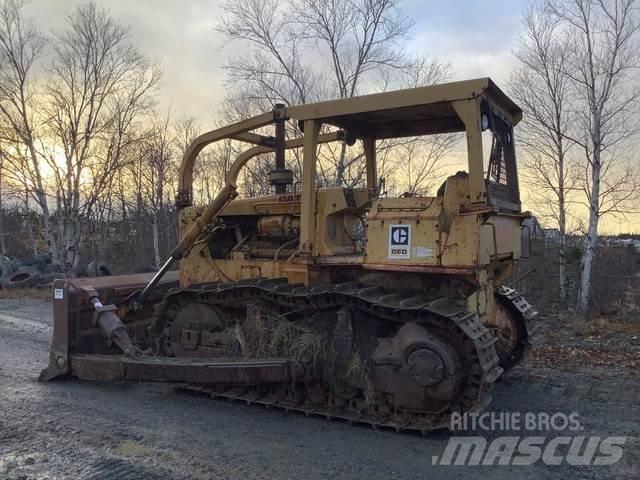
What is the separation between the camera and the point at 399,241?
4.70 meters

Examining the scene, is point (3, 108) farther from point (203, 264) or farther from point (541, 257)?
point (541, 257)

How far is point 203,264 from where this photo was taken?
255 inches

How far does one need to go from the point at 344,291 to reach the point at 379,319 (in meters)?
0.43

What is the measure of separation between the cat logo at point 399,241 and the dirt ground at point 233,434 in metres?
1.52

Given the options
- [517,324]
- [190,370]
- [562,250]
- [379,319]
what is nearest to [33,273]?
[190,370]

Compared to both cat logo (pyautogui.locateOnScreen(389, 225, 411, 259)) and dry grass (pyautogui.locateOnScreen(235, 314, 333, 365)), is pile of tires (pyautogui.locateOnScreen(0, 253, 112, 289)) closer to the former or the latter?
dry grass (pyautogui.locateOnScreen(235, 314, 333, 365))

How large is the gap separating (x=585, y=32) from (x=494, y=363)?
1103 cm

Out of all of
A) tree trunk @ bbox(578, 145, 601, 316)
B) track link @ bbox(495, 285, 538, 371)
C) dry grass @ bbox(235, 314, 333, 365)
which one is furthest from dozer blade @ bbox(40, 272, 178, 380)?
tree trunk @ bbox(578, 145, 601, 316)

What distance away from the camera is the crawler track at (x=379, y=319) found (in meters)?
4.32

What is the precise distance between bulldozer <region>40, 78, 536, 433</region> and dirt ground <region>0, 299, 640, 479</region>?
10.5 inches

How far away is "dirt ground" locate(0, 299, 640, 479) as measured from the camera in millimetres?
3887

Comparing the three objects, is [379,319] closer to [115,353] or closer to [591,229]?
[115,353]

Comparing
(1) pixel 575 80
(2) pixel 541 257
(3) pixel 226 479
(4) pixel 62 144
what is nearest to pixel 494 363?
(3) pixel 226 479

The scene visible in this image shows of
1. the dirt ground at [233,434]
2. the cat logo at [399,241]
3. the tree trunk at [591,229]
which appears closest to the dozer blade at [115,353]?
the dirt ground at [233,434]
